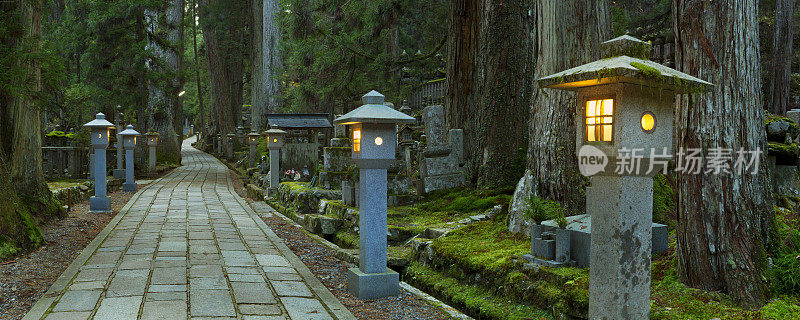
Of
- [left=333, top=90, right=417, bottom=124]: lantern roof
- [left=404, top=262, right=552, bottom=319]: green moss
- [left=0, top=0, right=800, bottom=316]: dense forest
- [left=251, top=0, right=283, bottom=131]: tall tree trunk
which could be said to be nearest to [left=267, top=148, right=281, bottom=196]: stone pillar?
[left=0, top=0, right=800, bottom=316]: dense forest

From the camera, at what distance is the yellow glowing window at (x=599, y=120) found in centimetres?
318

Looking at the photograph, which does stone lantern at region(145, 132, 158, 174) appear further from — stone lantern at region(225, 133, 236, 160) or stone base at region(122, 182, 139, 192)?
stone lantern at region(225, 133, 236, 160)

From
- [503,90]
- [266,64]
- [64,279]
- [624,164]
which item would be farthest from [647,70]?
[266,64]

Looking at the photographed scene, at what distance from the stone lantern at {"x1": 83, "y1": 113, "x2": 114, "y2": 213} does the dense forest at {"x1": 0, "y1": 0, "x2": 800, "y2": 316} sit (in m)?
0.94

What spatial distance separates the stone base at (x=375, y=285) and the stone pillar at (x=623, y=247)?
8.05 feet

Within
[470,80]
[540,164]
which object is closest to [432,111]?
[470,80]

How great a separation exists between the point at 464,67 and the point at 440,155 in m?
2.01

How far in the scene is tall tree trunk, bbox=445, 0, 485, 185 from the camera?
1020cm

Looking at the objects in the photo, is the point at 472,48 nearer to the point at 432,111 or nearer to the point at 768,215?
the point at 432,111

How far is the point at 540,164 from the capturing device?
21.4ft

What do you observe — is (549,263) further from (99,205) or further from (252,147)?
→ (252,147)

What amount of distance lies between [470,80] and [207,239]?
5.59 m

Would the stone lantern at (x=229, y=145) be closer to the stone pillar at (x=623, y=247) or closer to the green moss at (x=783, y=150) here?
the green moss at (x=783, y=150)

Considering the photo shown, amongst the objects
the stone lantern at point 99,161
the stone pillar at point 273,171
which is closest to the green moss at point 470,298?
the stone lantern at point 99,161
